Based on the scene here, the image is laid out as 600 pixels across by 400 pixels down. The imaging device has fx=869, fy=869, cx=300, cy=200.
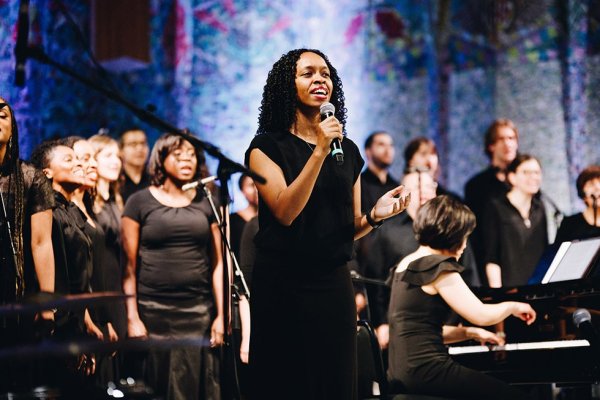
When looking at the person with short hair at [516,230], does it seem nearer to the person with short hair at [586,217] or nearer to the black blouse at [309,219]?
the person with short hair at [586,217]

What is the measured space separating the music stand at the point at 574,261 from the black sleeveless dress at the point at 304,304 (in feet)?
5.47

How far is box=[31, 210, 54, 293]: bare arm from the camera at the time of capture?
135 inches

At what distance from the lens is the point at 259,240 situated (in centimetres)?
280

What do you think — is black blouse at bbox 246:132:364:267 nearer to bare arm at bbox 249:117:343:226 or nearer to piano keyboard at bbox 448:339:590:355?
bare arm at bbox 249:117:343:226

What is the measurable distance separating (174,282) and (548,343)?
1856 millimetres

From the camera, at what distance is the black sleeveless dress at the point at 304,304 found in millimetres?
2734

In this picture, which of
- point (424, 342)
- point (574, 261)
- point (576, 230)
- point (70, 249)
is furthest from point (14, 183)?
point (576, 230)

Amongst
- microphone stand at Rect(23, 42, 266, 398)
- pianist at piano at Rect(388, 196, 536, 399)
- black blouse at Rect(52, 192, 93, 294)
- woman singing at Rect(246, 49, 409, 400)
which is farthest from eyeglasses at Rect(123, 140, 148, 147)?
woman singing at Rect(246, 49, 409, 400)

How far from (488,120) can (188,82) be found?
2506 millimetres

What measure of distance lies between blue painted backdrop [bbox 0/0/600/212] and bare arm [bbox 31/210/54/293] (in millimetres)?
3173

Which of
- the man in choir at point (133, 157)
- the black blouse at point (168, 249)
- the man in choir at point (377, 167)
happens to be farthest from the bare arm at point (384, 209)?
the man in choir at point (133, 157)

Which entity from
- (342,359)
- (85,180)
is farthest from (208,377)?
(342,359)

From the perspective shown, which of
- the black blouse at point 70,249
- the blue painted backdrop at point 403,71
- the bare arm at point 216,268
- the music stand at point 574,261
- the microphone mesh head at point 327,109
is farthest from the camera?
the blue painted backdrop at point 403,71

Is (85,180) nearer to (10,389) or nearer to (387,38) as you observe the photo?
(10,389)
